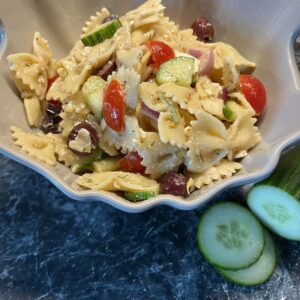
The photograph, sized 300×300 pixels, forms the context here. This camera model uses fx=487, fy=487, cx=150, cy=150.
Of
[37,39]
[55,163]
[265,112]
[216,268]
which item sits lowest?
[216,268]

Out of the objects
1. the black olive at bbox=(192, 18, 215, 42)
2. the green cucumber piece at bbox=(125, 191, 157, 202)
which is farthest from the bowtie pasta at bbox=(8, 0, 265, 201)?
the black olive at bbox=(192, 18, 215, 42)

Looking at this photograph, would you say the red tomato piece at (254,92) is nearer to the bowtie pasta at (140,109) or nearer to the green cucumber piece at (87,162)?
the bowtie pasta at (140,109)

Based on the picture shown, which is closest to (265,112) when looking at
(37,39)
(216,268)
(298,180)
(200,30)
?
(298,180)

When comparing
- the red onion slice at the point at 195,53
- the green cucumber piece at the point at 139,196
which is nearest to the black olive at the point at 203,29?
the red onion slice at the point at 195,53

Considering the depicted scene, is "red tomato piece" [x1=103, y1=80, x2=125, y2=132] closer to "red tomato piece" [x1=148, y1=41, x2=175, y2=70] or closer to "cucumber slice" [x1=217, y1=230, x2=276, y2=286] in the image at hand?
"red tomato piece" [x1=148, y1=41, x2=175, y2=70]

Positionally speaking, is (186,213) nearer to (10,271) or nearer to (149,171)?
(149,171)
